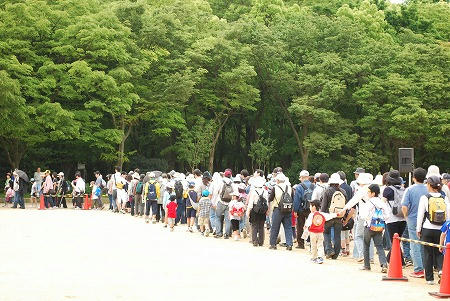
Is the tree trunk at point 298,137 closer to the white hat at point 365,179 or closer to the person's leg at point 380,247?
the white hat at point 365,179

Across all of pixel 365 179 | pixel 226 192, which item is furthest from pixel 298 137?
pixel 365 179

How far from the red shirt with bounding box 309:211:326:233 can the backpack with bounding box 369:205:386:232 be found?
1510 millimetres

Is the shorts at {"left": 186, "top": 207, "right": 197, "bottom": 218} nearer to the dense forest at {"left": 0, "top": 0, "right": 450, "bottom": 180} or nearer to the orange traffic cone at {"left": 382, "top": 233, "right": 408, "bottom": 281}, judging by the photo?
the orange traffic cone at {"left": 382, "top": 233, "right": 408, "bottom": 281}

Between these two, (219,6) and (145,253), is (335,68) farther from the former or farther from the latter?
(145,253)

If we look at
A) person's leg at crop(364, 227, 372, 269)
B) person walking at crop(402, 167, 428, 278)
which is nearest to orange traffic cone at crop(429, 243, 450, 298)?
person walking at crop(402, 167, 428, 278)

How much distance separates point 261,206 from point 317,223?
10.4 ft

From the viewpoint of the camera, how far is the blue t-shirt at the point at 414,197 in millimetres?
11609

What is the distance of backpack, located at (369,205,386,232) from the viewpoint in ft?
40.5

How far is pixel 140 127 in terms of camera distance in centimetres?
5106

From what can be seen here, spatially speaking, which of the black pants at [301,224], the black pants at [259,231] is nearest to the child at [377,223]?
the black pants at [301,224]

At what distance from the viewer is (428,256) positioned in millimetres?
10742

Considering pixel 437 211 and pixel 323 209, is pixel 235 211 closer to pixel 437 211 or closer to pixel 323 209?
pixel 323 209

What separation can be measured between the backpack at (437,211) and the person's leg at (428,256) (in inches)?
9.0

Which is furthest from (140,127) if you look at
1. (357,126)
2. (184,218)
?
(184,218)
